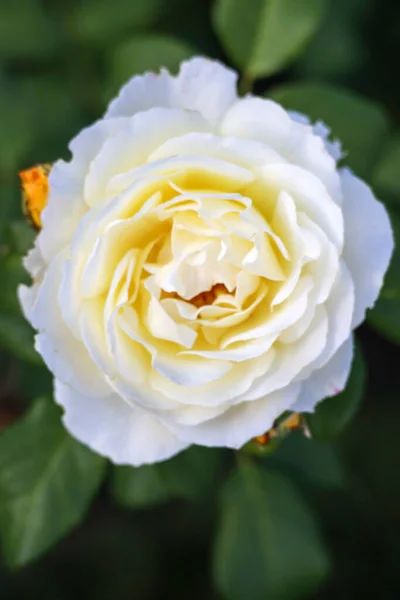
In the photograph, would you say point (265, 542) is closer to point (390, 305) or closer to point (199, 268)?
point (390, 305)

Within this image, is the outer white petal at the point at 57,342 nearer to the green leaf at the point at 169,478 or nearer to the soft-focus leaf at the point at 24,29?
the green leaf at the point at 169,478

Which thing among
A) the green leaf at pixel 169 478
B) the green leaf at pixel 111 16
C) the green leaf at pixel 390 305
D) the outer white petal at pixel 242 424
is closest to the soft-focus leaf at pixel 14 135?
the green leaf at pixel 111 16

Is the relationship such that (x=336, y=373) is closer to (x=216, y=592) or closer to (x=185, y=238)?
(x=185, y=238)

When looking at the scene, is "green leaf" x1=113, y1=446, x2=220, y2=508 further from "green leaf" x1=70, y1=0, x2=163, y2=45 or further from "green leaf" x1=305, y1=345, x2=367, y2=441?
"green leaf" x1=70, y1=0, x2=163, y2=45

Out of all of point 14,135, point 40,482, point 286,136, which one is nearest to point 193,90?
point 286,136

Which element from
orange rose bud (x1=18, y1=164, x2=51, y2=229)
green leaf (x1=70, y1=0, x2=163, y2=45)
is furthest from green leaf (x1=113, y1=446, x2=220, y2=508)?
green leaf (x1=70, y1=0, x2=163, y2=45)

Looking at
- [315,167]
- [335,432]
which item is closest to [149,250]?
[315,167]
